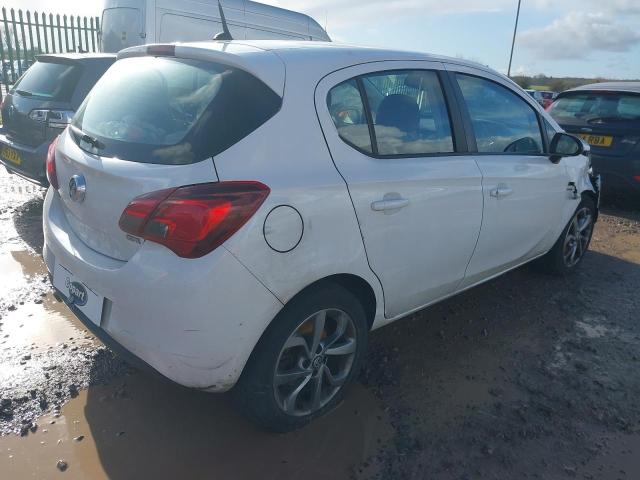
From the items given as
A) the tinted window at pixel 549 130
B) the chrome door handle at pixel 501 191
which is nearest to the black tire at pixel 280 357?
the chrome door handle at pixel 501 191

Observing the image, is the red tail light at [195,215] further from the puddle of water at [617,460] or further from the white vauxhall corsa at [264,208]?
the puddle of water at [617,460]

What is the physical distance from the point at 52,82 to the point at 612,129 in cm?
640

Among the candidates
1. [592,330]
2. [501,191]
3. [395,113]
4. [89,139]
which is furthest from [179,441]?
[592,330]

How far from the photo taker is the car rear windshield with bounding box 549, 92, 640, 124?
664 centimetres

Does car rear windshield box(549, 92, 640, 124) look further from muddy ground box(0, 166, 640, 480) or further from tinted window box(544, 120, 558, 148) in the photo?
muddy ground box(0, 166, 640, 480)

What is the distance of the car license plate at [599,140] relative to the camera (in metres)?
6.64

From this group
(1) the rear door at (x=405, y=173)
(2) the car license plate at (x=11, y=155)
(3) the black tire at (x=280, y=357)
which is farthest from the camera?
(2) the car license plate at (x=11, y=155)

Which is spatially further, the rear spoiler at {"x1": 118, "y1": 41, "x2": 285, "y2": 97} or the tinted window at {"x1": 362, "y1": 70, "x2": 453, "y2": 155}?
the tinted window at {"x1": 362, "y1": 70, "x2": 453, "y2": 155}

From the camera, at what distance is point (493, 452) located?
99.3 inches

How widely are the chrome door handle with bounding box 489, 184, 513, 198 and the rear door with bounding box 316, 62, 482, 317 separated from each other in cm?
17

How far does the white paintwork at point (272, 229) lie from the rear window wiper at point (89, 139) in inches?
2.7

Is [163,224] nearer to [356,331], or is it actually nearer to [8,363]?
[356,331]

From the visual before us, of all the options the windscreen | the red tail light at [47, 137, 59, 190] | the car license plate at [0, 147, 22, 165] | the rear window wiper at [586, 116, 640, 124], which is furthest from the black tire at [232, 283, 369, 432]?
the windscreen

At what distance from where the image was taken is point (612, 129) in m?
6.62
